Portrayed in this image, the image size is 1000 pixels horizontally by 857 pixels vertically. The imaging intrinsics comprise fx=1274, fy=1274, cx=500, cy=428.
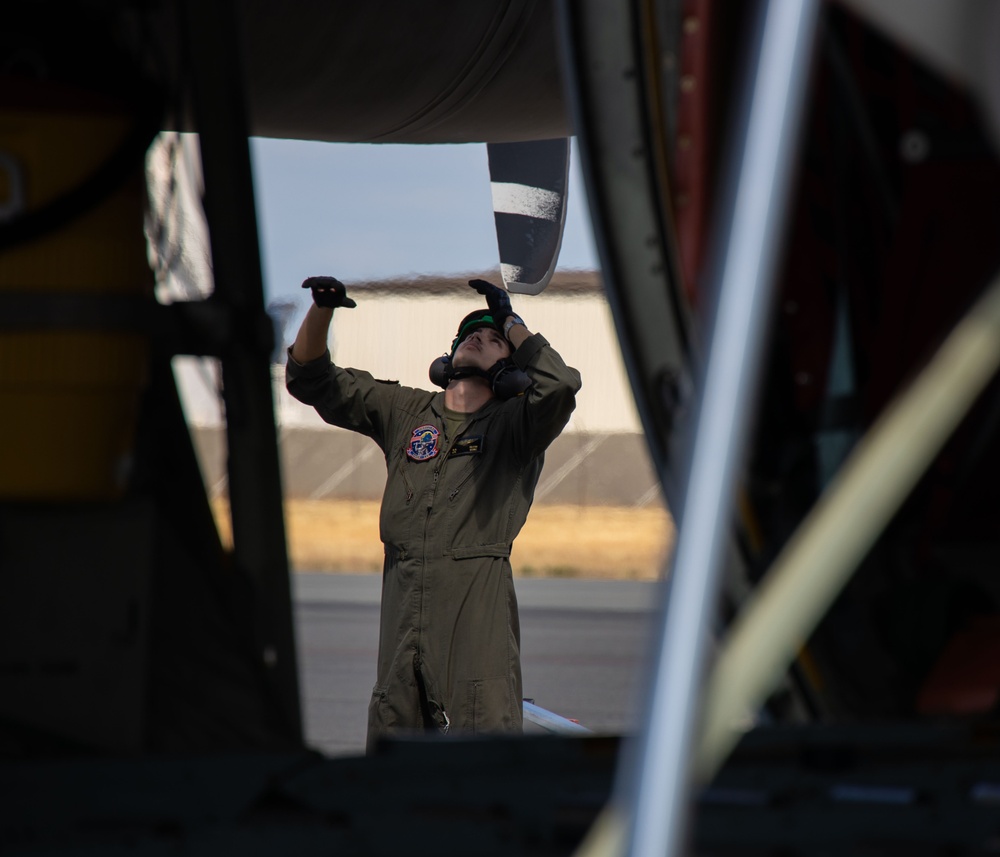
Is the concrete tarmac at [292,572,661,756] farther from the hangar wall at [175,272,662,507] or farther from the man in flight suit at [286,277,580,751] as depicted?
the hangar wall at [175,272,662,507]

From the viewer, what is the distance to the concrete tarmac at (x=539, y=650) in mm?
6523

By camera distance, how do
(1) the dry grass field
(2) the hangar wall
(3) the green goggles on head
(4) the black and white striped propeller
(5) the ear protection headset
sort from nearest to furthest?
(5) the ear protection headset < (3) the green goggles on head < (4) the black and white striped propeller < (1) the dry grass field < (2) the hangar wall

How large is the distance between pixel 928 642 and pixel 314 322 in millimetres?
2196

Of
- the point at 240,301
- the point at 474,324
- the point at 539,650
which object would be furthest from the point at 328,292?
the point at 539,650

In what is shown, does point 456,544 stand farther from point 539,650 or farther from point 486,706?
point 539,650

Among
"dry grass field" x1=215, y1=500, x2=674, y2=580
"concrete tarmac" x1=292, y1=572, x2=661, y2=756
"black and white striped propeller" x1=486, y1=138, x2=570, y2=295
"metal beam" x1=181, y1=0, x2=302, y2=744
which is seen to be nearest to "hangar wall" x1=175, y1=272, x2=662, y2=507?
"dry grass field" x1=215, y1=500, x2=674, y2=580

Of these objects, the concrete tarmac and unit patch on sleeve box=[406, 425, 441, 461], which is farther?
the concrete tarmac

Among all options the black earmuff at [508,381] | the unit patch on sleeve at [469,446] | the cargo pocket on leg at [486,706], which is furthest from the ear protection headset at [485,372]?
the cargo pocket on leg at [486,706]

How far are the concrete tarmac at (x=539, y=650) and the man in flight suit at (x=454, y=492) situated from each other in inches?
15.0

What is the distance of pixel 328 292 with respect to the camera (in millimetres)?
3703

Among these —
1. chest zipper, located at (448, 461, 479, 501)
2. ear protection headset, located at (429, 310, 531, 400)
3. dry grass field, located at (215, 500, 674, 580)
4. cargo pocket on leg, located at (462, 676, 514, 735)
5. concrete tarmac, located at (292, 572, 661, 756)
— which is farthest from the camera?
dry grass field, located at (215, 500, 674, 580)

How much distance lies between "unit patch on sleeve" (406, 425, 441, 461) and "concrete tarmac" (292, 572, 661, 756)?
81 cm

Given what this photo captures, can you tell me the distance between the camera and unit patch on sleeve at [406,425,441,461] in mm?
3799

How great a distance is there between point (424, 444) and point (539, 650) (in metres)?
5.46
